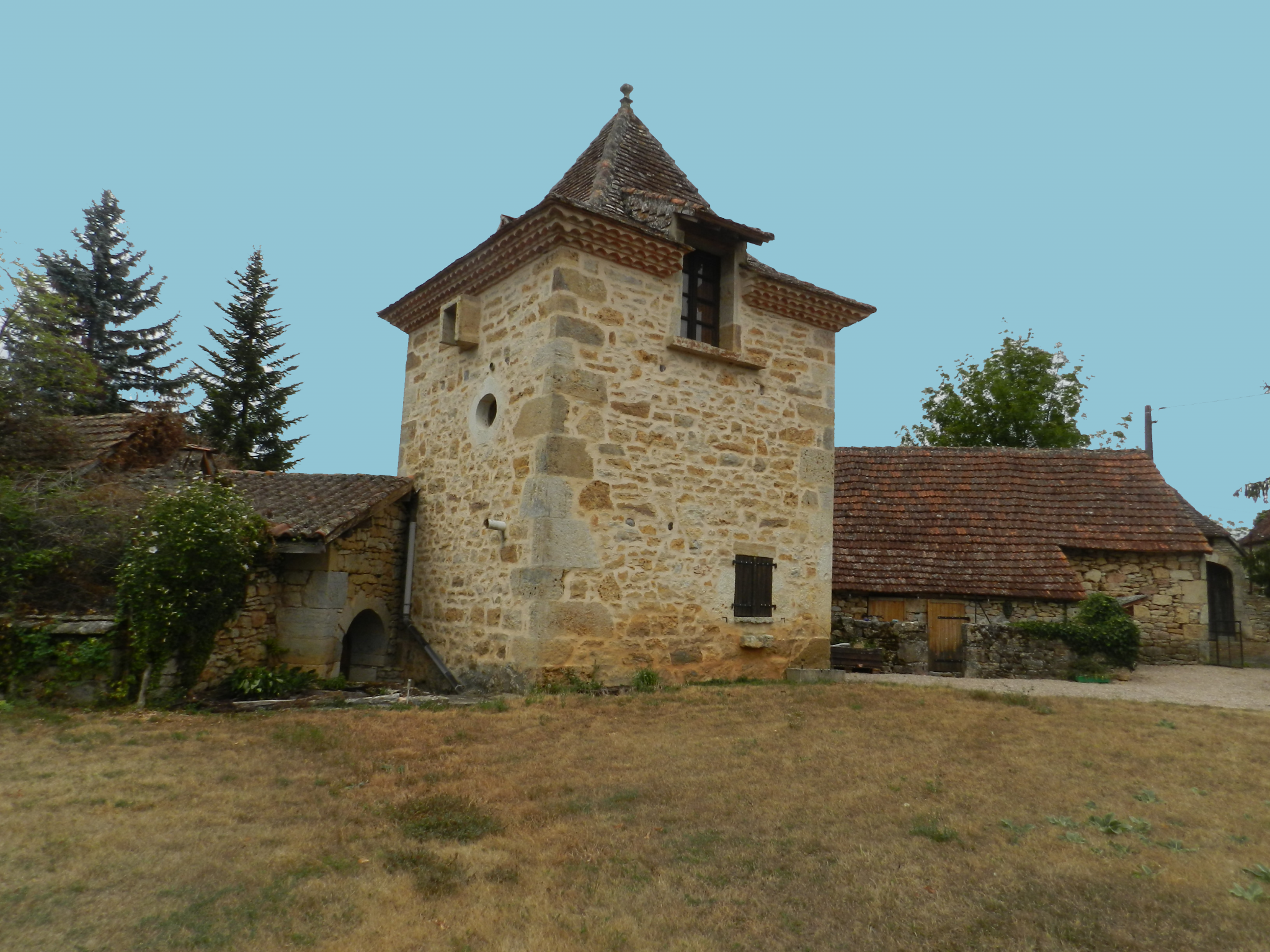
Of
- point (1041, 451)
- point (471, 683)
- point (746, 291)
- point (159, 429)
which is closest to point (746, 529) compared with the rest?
point (746, 291)

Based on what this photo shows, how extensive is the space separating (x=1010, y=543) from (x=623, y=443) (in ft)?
29.8

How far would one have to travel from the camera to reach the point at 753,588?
10445 millimetres

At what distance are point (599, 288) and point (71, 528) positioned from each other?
628 cm

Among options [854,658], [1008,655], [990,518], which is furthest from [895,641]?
[990,518]

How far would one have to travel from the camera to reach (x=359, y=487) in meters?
11.4

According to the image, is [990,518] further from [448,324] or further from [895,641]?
[448,324]

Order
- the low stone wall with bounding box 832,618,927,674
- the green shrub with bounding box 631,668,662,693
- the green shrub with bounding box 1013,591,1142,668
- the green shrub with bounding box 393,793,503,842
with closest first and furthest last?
the green shrub with bounding box 393,793,503,842
the green shrub with bounding box 631,668,662,693
the green shrub with bounding box 1013,591,1142,668
the low stone wall with bounding box 832,618,927,674

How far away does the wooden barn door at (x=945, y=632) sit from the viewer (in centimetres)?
1395

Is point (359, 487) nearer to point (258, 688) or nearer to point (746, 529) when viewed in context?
point (258, 688)

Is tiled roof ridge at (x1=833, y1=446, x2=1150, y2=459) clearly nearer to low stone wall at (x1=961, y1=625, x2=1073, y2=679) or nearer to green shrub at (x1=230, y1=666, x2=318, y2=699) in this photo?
low stone wall at (x1=961, y1=625, x2=1073, y2=679)

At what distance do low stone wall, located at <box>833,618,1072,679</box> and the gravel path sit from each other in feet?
1.12

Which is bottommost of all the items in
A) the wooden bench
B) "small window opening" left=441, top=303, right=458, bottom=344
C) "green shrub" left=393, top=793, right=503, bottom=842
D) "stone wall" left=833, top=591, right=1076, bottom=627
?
"green shrub" left=393, top=793, right=503, bottom=842

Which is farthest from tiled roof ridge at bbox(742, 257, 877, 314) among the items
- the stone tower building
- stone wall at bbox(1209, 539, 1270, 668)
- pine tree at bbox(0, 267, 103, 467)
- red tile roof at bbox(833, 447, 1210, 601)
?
stone wall at bbox(1209, 539, 1270, 668)

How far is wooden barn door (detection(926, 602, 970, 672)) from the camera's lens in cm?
1395
